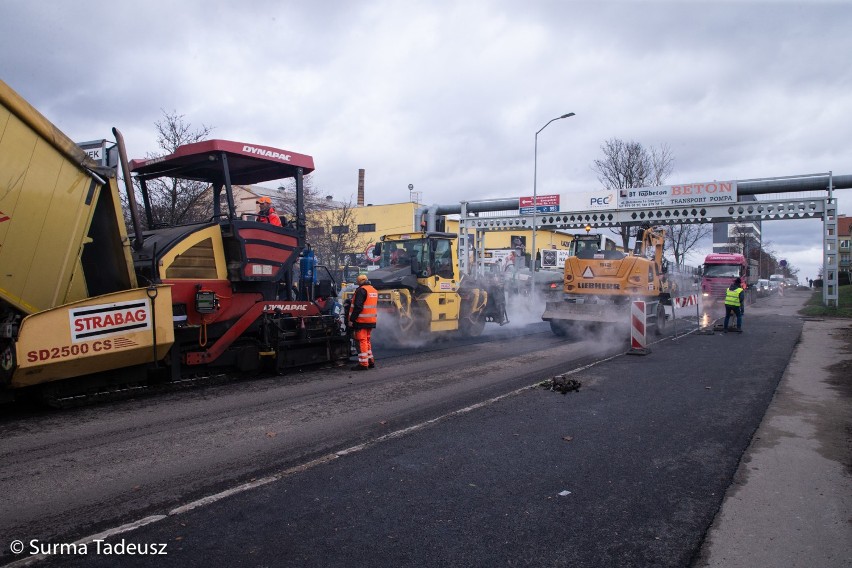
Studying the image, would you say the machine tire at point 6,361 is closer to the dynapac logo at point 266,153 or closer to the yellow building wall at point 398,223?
the dynapac logo at point 266,153

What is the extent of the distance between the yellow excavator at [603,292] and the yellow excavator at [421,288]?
240 cm

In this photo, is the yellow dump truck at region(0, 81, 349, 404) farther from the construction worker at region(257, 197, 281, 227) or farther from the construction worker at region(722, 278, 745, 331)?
the construction worker at region(722, 278, 745, 331)

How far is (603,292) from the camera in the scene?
575 inches

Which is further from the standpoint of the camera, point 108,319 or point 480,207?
point 480,207

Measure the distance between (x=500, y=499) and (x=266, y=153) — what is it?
605cm

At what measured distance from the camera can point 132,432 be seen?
5551 mm

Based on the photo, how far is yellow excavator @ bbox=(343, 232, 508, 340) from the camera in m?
12.3

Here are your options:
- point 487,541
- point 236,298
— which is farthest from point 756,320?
point 487,541

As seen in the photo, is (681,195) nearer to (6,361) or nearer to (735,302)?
(735,302)

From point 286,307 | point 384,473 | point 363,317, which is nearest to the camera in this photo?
point 384,473

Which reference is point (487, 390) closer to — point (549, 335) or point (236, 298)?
point (236, 298)

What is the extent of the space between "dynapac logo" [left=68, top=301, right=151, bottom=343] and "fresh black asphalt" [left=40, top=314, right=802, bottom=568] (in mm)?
3104

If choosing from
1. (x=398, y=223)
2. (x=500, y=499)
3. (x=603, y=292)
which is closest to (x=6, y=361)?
(x=500, y=499)

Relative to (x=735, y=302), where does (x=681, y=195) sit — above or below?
above
